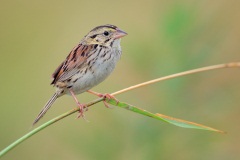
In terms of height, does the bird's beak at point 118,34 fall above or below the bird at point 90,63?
above

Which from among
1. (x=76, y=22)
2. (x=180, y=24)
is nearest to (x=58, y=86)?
(x=180, y=24)

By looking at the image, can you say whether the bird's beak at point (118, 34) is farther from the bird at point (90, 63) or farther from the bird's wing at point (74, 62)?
the bird's wing at point (74, 62)

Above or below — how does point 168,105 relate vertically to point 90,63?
below

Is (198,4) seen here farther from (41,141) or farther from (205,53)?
(41,141)

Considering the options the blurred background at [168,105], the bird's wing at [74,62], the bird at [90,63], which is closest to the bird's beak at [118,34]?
the bird at [90,63]

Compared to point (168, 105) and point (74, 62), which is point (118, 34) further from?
point (168, 105)

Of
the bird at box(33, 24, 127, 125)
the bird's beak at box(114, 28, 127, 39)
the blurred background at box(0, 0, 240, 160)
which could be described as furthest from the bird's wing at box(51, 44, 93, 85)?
the blurred background at box(0, 0, 240, 160)

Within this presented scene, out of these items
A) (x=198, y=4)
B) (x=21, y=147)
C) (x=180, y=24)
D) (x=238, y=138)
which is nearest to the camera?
(x=180, y=24)

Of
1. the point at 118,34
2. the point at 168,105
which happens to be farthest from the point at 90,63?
the point at 168,105
